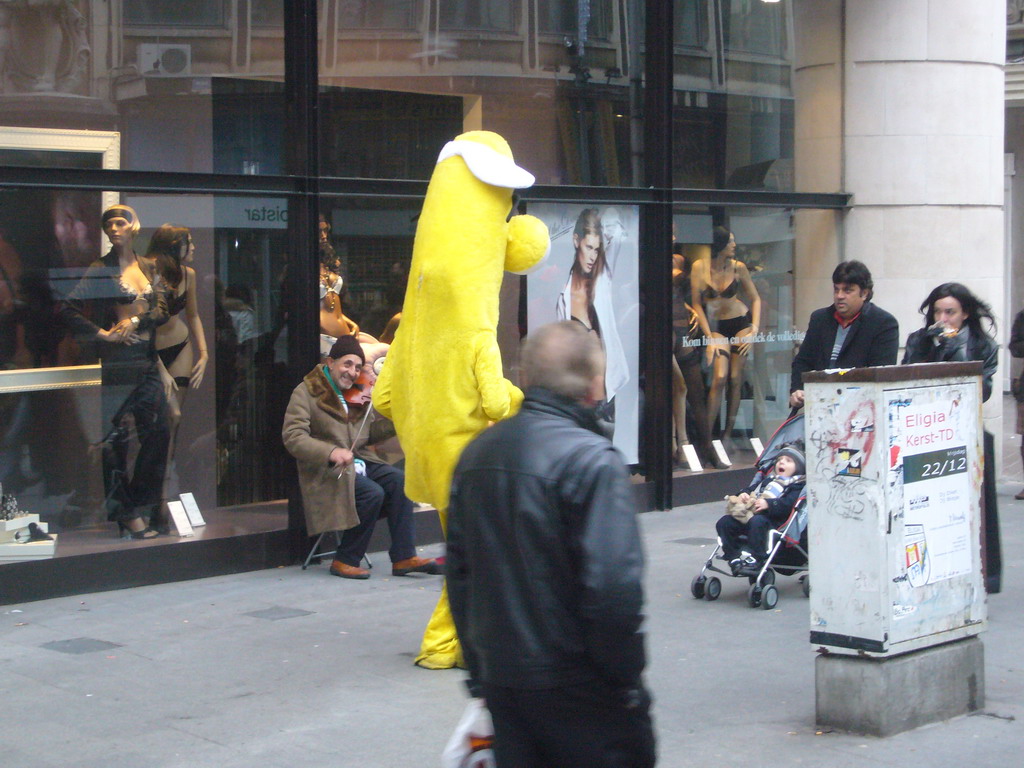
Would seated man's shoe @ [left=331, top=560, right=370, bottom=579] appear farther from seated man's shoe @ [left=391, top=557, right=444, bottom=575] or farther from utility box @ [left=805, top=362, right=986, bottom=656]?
utility box @ [left=805, top=362, right=986, bottom=656]

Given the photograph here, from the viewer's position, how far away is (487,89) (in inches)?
414

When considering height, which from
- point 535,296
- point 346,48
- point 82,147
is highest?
point 346,48

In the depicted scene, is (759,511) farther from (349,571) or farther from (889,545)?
(349,571)

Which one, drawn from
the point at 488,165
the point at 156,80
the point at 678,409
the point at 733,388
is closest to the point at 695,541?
the point at 678,409

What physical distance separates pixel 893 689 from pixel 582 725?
2504 millimetres

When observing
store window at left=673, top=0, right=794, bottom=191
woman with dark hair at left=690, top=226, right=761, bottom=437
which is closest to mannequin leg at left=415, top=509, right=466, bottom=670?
woman with dark hair at left=690, top=226, right=761, bottom=437

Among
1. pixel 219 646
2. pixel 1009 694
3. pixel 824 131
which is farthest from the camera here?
pixel 824 131

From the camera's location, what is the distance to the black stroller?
25.2 ft

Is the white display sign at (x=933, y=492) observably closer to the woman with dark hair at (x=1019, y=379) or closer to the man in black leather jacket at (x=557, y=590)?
the man in black leather jacket at (x=557, y=590)

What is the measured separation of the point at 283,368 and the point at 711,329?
4304mm

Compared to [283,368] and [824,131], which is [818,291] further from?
[283,368]

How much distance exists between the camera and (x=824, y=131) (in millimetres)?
12695

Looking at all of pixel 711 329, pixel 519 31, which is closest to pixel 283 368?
pixel 519 31

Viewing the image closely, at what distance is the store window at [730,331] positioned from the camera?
11656 mm
